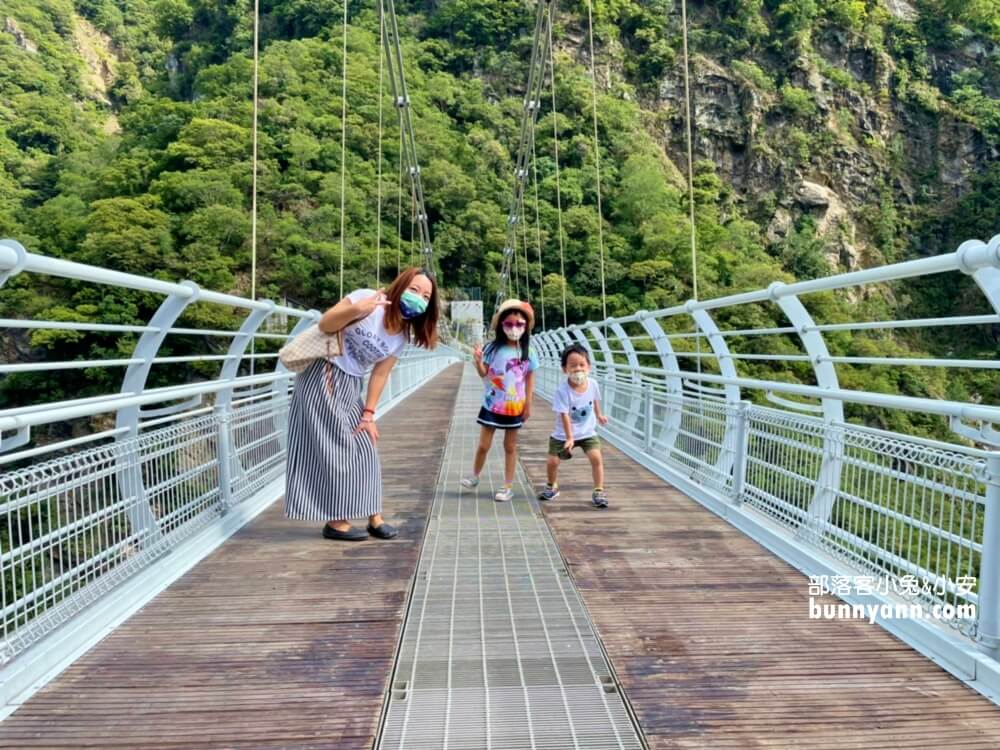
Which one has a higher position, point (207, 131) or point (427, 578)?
point (207, 131)

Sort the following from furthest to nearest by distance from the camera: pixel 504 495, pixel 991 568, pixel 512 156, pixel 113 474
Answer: pixel 512 156, pixel 504 495, pixel 113 474, pixel 991 568

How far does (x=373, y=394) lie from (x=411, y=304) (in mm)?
402

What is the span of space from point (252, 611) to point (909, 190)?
63156mm

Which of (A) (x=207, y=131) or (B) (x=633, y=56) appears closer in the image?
(A) (x=207, y=131)

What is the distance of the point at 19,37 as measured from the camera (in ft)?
210

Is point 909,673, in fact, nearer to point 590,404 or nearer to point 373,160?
point 590,404

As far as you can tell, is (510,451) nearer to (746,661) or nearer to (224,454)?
(224,454)

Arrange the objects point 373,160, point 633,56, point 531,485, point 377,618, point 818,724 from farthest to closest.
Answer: point 633,56 → point 373,160 → point 531,485 → point 377,618 → point 818,724

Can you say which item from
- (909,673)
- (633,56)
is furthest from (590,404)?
(633,56)

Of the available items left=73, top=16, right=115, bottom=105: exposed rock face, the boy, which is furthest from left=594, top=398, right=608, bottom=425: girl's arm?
left=73, top=16, right=115, bottom=105: exposed rock face

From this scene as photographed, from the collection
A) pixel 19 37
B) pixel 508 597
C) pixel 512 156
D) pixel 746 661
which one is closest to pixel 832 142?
pixel 512 156

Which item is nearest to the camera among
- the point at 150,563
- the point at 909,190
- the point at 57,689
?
the point at 57,689

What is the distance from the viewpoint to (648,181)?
48.6 metres

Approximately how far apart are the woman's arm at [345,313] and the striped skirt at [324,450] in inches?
8.4
